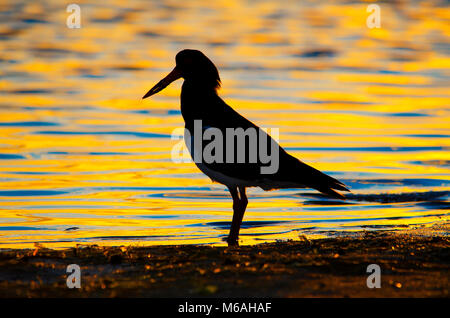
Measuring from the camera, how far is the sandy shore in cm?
540

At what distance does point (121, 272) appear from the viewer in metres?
6.13

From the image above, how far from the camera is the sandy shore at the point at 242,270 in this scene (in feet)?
17.7

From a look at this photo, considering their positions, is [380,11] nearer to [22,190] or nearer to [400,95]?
[400,95]

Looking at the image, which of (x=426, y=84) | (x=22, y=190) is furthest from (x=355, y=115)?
(x=22, y=190)

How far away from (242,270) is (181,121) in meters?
8.93

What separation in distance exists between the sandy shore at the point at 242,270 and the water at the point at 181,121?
1353 millimetres

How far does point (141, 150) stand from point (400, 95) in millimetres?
6534
